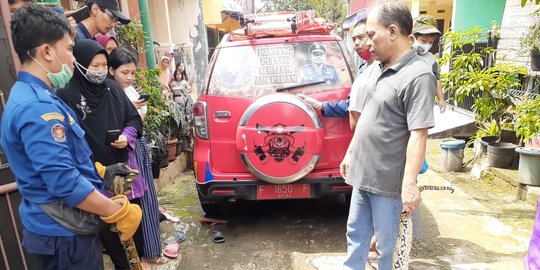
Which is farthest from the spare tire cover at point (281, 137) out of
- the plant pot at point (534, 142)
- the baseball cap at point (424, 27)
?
the plant pot at point (534, 142)

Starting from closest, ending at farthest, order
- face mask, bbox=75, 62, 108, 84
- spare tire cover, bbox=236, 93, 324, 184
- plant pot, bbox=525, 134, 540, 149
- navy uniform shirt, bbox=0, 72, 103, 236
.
A: navy uniform shirt, bbox=0, 72, 103, 236 < face mask, bbox=75, 62, 108, 84 < spare tire cover, bbox=236, 93, 324, 184 < plant pot, bbox=525, 134, 540, 149

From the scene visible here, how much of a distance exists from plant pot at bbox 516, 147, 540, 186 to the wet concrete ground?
285mm

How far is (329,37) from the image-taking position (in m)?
3.52

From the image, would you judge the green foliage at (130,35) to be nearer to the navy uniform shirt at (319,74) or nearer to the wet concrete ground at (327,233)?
the wet concrete ground at (327,233)

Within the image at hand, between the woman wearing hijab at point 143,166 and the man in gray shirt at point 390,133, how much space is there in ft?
5.11

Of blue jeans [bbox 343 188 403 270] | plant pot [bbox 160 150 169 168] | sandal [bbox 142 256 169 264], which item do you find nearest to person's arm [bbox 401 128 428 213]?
blue jeans [bbox 343 188 403 270]

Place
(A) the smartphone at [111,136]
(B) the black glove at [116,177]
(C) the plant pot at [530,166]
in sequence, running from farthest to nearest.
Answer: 1. (C) the plant pot at [530,166]
2. (A) the smartphone at [111,136]
3. (B) the black glove at [116,177]

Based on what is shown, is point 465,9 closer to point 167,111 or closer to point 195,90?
point 167,111

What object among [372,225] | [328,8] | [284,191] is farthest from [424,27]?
[328,8]

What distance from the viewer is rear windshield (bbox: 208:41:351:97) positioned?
3.30 metres

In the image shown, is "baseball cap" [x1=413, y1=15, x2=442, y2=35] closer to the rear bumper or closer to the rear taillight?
the rear bumper

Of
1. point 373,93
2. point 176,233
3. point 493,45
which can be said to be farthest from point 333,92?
point 493,45

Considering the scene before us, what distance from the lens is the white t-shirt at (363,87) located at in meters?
2.36

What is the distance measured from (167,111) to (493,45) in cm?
573
